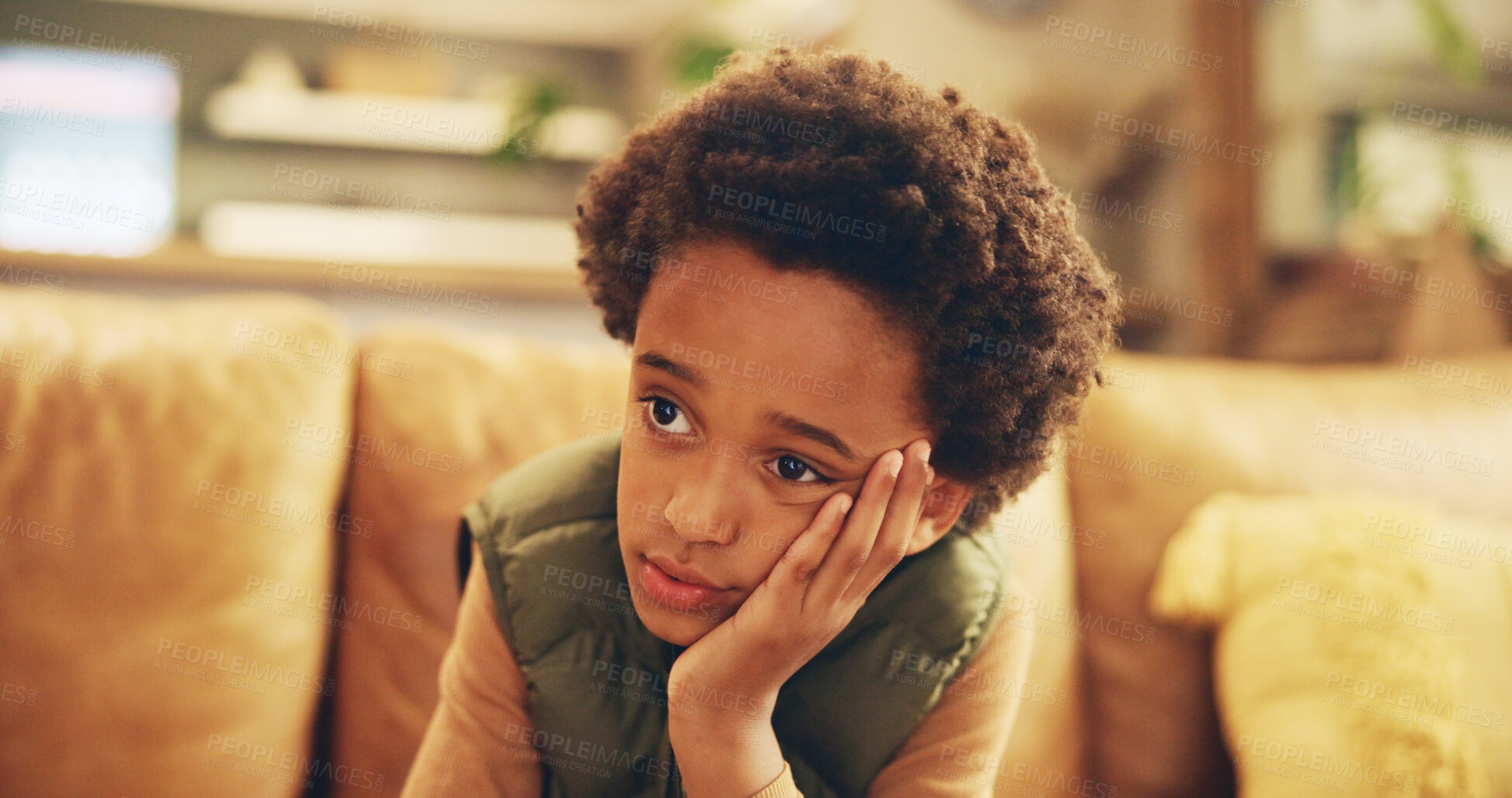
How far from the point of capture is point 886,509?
2.14ft

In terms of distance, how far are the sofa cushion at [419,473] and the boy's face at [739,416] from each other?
1.01 feet

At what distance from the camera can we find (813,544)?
63 centimetres

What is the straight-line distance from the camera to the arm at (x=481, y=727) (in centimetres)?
75

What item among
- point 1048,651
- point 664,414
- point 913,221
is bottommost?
point 1048,651

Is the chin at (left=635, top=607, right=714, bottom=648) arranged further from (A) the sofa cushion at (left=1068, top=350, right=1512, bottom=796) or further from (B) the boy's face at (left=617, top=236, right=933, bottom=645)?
(A) the sofa cushion at (left=1068, top=350, right=1512, bottom=796)

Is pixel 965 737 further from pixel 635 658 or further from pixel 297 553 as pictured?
pixel 297 553

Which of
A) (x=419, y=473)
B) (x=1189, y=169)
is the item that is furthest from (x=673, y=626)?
(x=1189, y=169)

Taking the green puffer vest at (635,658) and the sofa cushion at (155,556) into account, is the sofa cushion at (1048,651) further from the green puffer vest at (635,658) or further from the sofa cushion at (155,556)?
the sofa cushion at (155,556)

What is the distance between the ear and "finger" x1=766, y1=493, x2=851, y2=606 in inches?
3.3

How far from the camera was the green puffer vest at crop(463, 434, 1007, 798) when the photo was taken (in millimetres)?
750

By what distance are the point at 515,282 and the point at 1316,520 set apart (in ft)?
5.70

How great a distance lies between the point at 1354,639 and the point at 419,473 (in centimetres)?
103

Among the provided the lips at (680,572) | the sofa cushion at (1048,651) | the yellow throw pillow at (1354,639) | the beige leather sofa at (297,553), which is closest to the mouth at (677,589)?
the lips at (680,572)

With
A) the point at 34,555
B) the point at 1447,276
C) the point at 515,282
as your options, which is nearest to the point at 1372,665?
the point at 1447,276
